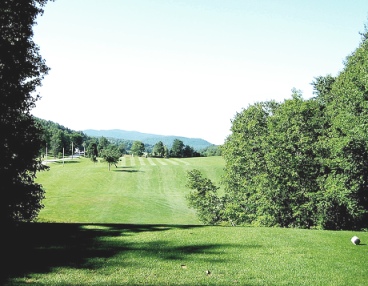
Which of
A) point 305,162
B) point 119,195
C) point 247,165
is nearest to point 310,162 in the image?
point 305,162

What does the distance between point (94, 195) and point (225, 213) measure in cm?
4323

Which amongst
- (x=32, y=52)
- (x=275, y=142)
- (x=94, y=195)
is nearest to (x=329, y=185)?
(x=275, y=142)

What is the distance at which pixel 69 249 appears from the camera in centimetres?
1273

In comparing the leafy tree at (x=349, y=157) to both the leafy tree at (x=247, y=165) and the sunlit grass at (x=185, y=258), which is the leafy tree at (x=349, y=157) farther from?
the sunlit grass at (x=185, y=258)

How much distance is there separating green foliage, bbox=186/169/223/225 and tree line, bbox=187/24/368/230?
0.14 meters

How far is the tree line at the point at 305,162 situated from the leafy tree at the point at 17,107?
23.9 m

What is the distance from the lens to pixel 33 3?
1931 centimetres

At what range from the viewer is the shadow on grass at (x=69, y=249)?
10781 millimetres

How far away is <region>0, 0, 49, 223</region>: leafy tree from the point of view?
17.6 meters

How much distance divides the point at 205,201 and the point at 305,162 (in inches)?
627

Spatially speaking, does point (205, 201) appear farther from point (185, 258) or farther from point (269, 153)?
point (185, 258)

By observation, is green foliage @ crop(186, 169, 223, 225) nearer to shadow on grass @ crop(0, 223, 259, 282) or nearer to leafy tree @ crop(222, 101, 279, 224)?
leafy tree @ crop(222, 101, 279, 224)

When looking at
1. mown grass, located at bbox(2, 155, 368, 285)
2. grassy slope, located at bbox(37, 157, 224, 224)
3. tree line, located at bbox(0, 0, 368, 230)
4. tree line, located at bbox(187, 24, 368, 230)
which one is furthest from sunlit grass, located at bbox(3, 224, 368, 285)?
grassy slope, located at bbox(37, 157, 224, 224)

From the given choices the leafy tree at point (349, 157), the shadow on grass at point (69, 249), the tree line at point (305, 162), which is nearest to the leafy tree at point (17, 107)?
the shadow on grass at point (69, 249)
